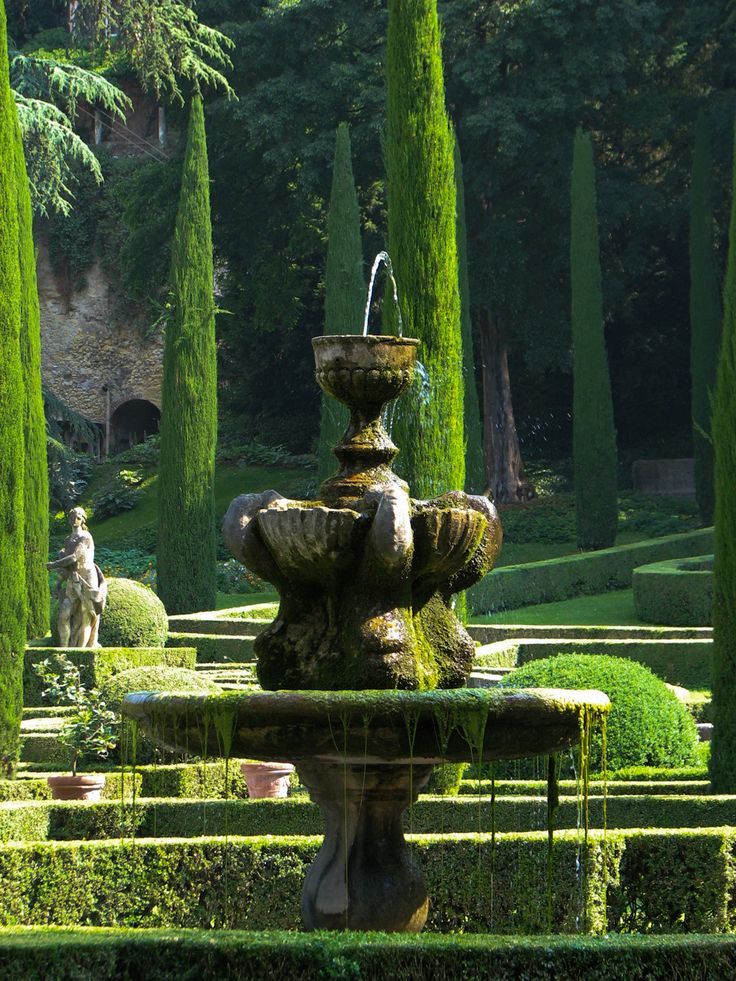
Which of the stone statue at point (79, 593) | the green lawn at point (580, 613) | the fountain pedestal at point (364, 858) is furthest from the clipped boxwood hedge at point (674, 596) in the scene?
the fountain pedestal at point (364, 858)

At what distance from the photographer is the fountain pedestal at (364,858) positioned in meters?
6.33

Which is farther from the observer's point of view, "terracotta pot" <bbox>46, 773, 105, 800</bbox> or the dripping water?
the dripping water

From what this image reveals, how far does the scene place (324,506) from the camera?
6.72 meters

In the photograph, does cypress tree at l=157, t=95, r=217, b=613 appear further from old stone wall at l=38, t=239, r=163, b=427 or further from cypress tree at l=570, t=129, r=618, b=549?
old stone wall at l=38, t=239, r=163, b=427

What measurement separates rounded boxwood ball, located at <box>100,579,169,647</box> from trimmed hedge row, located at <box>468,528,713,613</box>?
558 centimetres

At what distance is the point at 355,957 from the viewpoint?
551 centimetres

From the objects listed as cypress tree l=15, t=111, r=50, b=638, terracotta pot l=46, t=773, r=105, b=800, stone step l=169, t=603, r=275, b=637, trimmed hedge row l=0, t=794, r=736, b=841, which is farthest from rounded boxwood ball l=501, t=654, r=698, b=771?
cypress tree l=15, t=111, r=50, b=638

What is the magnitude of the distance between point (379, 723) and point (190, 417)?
18.9 metres

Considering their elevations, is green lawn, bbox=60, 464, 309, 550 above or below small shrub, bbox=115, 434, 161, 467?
below

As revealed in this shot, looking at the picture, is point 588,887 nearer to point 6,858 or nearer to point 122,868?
point 122,868

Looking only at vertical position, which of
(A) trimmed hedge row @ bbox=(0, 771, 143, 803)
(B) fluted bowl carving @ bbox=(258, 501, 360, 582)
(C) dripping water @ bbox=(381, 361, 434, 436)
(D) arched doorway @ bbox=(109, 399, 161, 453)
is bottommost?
(A) trimmed hedge row @ bbox=(0, 771, 143, 803)

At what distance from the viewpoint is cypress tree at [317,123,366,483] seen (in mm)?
26703

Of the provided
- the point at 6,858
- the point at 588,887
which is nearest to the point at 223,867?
the point at 6,858

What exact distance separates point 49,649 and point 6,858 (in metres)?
8.41
